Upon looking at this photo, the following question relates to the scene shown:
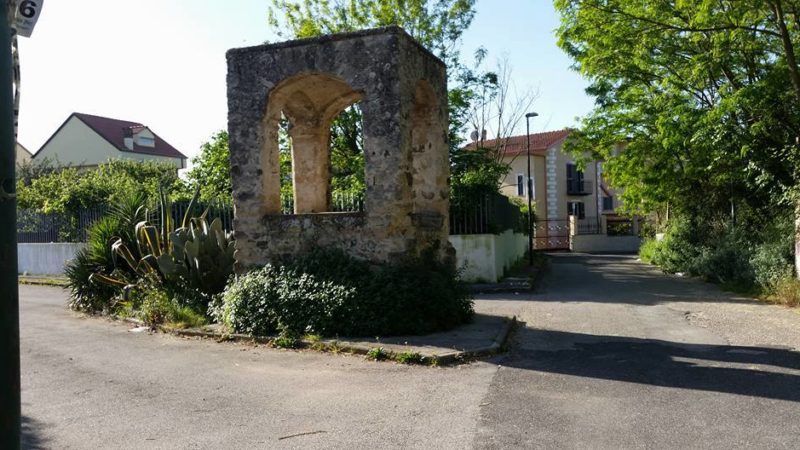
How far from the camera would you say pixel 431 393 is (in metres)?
6.22

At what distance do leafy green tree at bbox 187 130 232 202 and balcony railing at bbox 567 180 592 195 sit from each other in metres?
33.6

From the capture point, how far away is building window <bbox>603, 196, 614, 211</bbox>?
55.4m

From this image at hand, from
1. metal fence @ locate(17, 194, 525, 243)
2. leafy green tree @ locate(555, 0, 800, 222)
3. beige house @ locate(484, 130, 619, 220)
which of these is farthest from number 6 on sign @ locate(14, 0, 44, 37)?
beige house @ locate(484, 130, 619, 220)

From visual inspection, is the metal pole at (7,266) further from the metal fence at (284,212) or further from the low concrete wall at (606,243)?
the low concrete wall at (606,243)

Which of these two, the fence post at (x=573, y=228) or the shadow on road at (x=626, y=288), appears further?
the fence post at (x=573, y=228)

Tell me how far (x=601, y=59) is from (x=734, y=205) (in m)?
5.90

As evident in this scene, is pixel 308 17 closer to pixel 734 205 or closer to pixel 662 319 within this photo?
pixel 734 205

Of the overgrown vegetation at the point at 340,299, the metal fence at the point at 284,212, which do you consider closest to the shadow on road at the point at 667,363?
the overgrown vegetation at the point at 340,299

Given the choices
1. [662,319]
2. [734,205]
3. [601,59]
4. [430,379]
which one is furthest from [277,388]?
[734,205]

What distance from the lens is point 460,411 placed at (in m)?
5.59

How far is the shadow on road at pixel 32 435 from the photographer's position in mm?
4812

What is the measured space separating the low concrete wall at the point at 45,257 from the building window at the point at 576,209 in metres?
38.9

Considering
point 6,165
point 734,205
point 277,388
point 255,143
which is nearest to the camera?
point 6,165

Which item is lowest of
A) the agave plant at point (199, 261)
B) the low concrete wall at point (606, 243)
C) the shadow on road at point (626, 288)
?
the shadow on road at point (626, 288)
